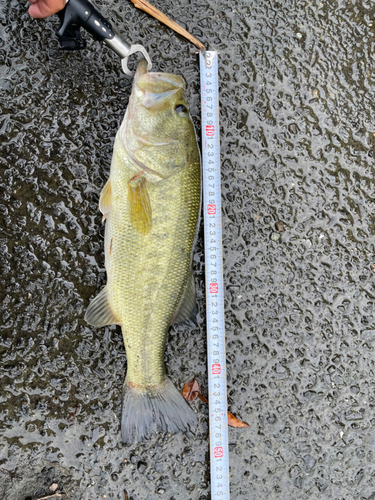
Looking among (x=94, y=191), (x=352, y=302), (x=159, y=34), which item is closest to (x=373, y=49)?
(x=159, y=34)

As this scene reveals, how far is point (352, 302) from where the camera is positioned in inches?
121

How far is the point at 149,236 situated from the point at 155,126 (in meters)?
0.70

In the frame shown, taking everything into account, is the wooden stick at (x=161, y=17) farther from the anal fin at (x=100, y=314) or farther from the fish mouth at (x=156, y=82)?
the anal fin at (x=100, y=314)

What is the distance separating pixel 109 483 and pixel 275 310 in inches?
66.4

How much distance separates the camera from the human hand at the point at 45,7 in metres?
2.33

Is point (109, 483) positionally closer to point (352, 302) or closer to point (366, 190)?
point (352, 302)

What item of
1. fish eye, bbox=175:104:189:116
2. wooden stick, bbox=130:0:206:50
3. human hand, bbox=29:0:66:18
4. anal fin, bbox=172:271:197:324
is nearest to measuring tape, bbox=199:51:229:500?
anal fin, bbox=172:271:197:324

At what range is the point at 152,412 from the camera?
2615mm

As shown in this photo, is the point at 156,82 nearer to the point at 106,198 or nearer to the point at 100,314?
the point at 106,198

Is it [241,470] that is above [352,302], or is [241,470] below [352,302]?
below

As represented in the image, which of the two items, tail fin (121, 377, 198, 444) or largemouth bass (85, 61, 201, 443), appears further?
tail fin (121, 377, 198, 444)

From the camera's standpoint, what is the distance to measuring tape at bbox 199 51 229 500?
2.80 m

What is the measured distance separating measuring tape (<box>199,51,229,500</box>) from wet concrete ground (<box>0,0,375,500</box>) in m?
0.09

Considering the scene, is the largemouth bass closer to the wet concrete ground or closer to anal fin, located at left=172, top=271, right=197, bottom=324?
anal fin, located at left=172, top=271, right=197, bottom=324
